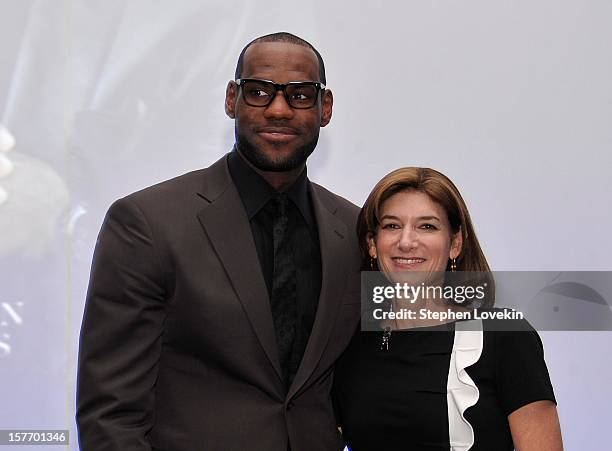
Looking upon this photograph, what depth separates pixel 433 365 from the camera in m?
2.32

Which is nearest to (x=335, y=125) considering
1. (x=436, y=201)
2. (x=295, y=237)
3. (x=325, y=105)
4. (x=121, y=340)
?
(x=325, y=105)

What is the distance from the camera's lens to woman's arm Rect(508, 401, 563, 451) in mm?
2168

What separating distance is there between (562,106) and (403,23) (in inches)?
32.2

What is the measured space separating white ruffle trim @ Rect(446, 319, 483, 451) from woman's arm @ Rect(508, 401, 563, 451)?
0.44ft

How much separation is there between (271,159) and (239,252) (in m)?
0.32

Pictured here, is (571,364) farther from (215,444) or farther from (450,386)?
(215,444)

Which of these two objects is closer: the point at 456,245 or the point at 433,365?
the point at 433,365

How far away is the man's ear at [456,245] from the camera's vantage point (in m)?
2.46

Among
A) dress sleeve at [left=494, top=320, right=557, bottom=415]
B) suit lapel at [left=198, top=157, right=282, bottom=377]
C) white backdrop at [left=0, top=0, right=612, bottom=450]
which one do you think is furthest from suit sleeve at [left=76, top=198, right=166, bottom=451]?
white backdrop at [left=0, top=0, right=612, bottom=450]

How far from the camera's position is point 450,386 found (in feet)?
7.39

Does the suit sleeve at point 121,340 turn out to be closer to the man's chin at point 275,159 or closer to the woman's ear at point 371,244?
the man's chin at point 275,159

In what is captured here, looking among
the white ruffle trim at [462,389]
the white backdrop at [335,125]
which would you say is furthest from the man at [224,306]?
the white backdrop at [335,125]

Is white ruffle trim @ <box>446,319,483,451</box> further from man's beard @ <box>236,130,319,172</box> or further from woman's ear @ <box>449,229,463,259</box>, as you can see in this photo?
man's beard @ <box>236,130,319,172</box>

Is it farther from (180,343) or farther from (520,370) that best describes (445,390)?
(180,343)
